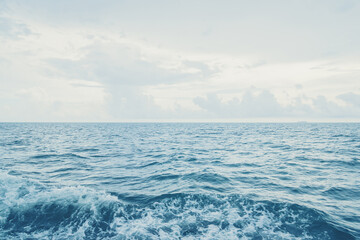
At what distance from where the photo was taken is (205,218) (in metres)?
8.90

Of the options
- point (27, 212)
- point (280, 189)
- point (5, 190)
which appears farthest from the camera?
point (280, 189)

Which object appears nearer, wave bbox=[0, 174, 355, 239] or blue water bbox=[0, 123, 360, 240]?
wave bbox=[0, 174, 355, 239]

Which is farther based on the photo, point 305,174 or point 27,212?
point 305,174

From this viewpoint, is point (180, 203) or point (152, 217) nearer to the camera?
point (152, 217)

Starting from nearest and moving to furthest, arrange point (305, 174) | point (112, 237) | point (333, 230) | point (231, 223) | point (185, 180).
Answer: point (112, 237) < point (333, 230) < point (231, 223) < point (185, 180) < point (305, 174)

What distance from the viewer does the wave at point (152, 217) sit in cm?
779

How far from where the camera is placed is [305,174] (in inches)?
621

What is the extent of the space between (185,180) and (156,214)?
5.00 m

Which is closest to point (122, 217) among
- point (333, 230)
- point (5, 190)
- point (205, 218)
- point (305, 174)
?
point (205, 218)

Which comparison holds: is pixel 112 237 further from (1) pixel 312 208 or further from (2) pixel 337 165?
(2) pixel 337 165

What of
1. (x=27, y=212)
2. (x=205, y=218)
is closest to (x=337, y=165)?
(x=205, y=218)

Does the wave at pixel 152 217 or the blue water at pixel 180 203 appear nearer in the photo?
the wave at pixel 152 217

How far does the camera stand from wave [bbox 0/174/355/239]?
7.79m

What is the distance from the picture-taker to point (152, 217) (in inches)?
355
